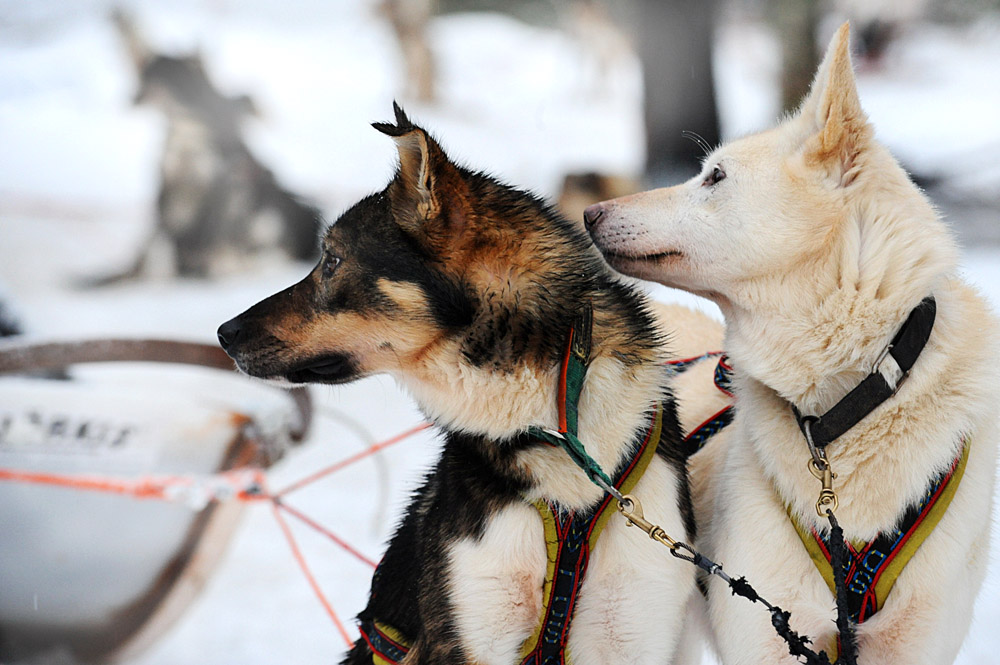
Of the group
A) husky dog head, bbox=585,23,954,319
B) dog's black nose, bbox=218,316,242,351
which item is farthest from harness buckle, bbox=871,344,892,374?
dog's black nose, bbox=218,316,242,351

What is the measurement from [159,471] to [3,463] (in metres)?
0.65

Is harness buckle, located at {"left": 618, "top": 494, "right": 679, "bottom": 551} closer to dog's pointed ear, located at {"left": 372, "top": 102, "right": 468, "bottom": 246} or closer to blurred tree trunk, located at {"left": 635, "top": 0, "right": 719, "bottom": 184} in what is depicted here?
dog's pointed ear, located at {"left": 372, "top": 102, "right": 468, "bottom": 246}

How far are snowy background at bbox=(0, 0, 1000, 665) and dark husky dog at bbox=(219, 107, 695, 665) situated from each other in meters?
4.95

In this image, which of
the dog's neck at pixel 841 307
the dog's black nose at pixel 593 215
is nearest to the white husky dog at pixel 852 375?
the dog's neck at pixel 841 307

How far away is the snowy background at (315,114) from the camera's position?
7027 mm

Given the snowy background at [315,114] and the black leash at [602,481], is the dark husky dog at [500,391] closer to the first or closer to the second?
the black leash at [602,481]

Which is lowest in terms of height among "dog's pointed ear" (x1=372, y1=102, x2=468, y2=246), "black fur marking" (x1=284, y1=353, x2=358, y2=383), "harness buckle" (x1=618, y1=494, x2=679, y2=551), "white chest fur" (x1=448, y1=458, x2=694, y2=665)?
"white chest fur" (x1=448, y1=458, x2=694, y2=665)

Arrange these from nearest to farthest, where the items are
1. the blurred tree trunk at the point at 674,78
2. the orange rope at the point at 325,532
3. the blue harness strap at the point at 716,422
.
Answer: the blue harness strap at the point at 716,422 < the orange rope at the point at 325,532 < the blurred tree trunk at the point at 674,78

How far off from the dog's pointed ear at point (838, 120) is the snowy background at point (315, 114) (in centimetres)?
527

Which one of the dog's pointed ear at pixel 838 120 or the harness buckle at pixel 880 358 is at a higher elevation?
the dog's pointed ear at pixel 838 120

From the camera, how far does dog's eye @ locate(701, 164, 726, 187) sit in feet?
6.06

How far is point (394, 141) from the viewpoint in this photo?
5.66ft

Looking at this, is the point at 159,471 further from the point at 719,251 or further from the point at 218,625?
the point at 719,251

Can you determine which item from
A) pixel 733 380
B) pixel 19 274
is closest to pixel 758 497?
pixel 733 380
